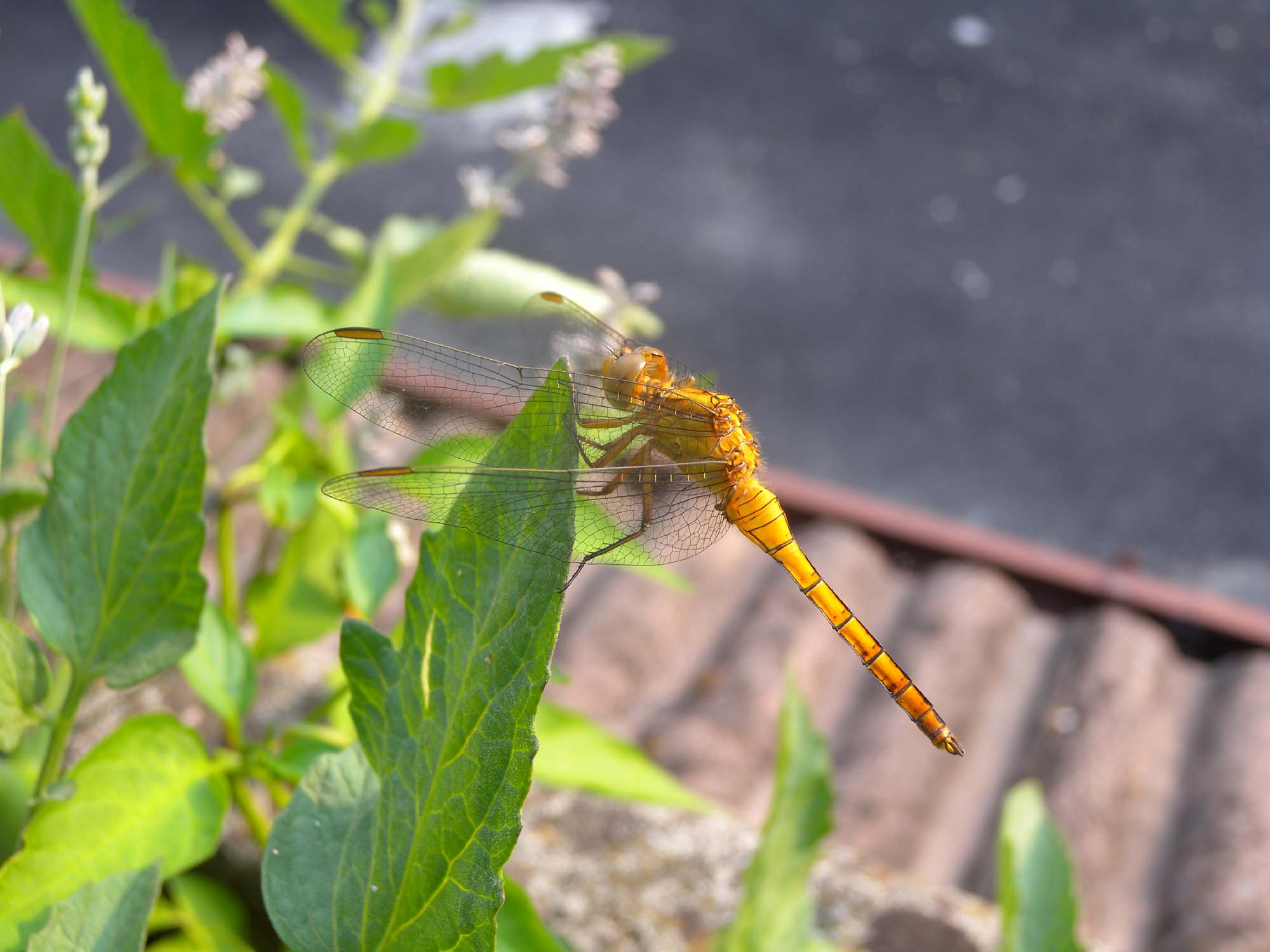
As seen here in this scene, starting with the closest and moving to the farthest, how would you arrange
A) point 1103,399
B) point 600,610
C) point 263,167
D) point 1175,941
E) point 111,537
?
1. point 111,537
2. point 1175,941
3. point 600,610
4. point 1103,399
5. point 263,167

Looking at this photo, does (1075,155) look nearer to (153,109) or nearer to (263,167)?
(263,167)

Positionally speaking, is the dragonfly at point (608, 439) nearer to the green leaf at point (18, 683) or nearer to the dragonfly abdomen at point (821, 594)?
the dragonfly abdomen at point (821, 594)

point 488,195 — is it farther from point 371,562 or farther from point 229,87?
point 371,562

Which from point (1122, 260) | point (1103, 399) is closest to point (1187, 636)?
point (1103, 399)

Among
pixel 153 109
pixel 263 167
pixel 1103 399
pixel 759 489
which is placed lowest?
pixel 1103 399

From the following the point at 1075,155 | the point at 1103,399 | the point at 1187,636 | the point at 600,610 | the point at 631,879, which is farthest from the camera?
the point at 1075,155

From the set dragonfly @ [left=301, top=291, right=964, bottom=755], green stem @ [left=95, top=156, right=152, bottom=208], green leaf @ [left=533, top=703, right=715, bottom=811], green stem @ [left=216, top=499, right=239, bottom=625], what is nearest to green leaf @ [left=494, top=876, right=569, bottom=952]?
green leaf @ [left=533, top=703, right=715, bottom=811]

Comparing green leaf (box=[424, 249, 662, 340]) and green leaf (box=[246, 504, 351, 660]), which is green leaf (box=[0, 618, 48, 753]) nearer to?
green leaf (box=[246, 504, 351, 660])

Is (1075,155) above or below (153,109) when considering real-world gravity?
below

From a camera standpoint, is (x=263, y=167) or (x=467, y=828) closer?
(x=467, y=828)
